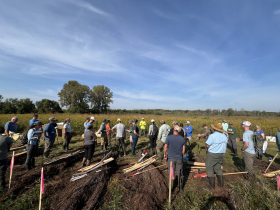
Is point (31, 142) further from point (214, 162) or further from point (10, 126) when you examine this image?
point (214, 162)

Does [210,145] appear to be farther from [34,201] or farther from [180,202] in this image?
[34,201]

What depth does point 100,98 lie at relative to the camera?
49094mm

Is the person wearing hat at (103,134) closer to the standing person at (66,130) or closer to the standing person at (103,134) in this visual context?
the standing person at (103,134)

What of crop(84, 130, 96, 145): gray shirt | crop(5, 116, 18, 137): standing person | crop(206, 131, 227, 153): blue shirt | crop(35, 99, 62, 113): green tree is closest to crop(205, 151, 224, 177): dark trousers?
crop(206, 131, 227, 153): blue shirt

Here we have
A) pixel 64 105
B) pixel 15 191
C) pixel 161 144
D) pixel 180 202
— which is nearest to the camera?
pixel 180 202

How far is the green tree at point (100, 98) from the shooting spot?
158ft

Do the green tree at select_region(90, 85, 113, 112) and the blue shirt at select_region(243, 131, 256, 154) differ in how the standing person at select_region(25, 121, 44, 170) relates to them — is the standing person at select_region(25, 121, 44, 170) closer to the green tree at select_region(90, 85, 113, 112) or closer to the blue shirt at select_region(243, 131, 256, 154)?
the blue shirt at select_region(243, 131, 256, 154)

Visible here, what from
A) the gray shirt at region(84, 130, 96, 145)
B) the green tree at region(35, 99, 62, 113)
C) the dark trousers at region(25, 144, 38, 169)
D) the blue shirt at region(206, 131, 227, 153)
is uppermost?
the green tree at region(35, 99, 62, 113)

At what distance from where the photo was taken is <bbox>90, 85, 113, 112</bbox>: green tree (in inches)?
1896

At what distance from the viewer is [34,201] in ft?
11.3

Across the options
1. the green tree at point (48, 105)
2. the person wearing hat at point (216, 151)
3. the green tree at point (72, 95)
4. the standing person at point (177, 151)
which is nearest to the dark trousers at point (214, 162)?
the person wearing hat at point (216, 151)

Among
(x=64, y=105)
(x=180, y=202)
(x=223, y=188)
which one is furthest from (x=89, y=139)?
(x=64, y=105)

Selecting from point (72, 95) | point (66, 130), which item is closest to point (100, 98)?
point (72, 95)

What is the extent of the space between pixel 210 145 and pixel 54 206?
4233 mm
